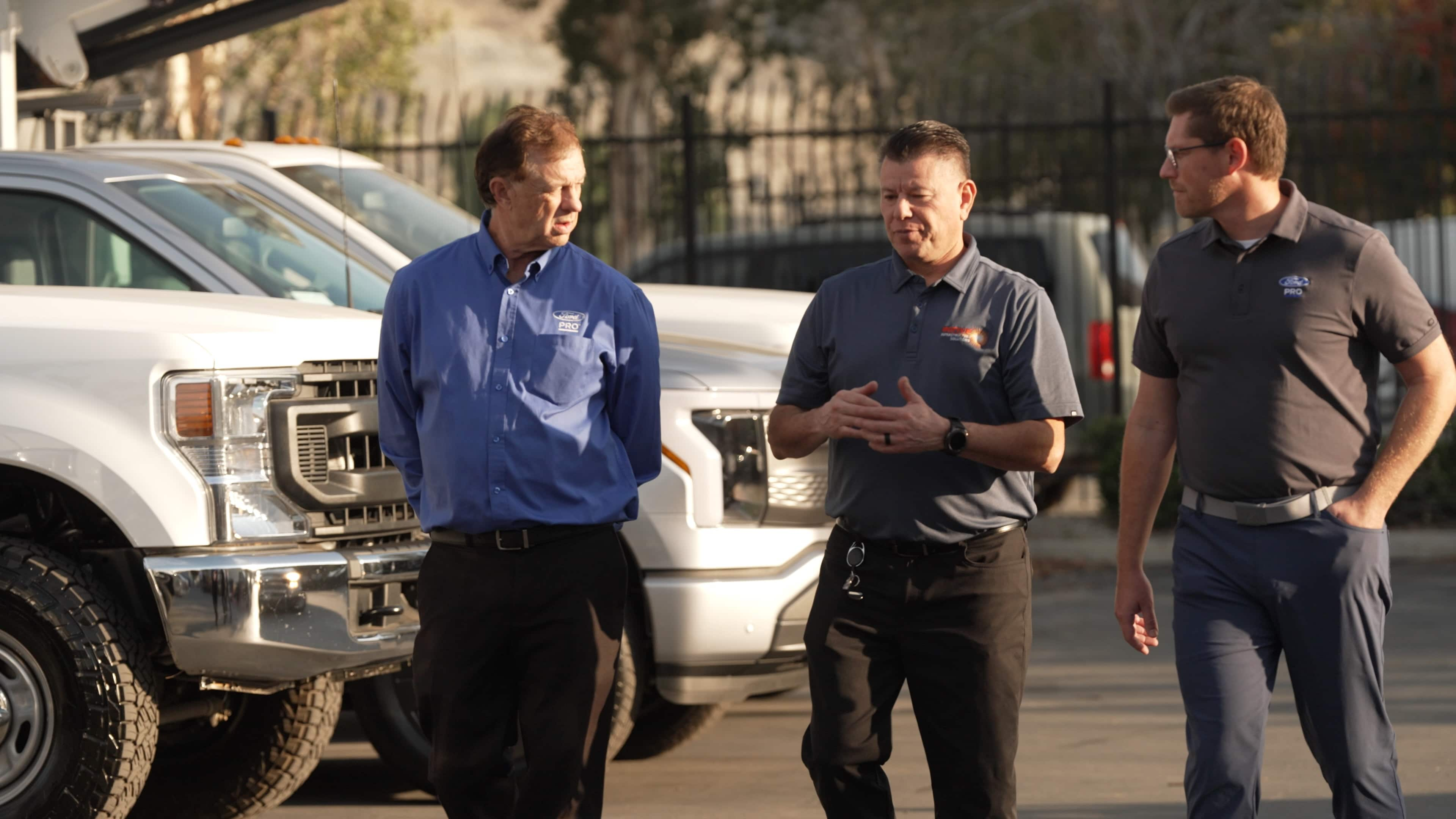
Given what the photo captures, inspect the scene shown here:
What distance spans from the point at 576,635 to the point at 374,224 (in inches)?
132

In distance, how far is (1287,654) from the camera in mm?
4039

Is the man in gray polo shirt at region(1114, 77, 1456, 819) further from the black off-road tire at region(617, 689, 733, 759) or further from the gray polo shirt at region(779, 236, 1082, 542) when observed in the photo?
the black off-road tire at region(617, 689, 733, 759)

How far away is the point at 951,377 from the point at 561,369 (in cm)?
87

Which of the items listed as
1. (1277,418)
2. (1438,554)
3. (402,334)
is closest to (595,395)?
(402,334)

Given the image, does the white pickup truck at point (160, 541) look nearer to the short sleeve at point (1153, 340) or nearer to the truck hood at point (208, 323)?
the truck hood at point (208, 323)

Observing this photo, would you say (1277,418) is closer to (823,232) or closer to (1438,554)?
(1438,554)

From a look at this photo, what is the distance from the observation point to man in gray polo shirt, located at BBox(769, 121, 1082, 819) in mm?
4059

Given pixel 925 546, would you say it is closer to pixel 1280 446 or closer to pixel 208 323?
pixel 1280 446

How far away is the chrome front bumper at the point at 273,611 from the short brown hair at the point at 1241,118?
2.34 m

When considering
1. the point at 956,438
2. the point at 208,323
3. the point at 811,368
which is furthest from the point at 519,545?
the point at 208,323

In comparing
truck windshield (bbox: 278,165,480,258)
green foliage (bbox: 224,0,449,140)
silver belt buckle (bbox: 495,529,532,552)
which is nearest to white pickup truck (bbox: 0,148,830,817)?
truck windshield (bbox: 278,165,480,258)

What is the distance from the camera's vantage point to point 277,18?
362 inches

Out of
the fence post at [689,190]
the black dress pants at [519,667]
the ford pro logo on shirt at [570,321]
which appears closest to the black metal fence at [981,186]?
the fence post at [689,190]

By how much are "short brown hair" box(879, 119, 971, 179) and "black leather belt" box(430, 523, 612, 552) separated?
3.54 ft
